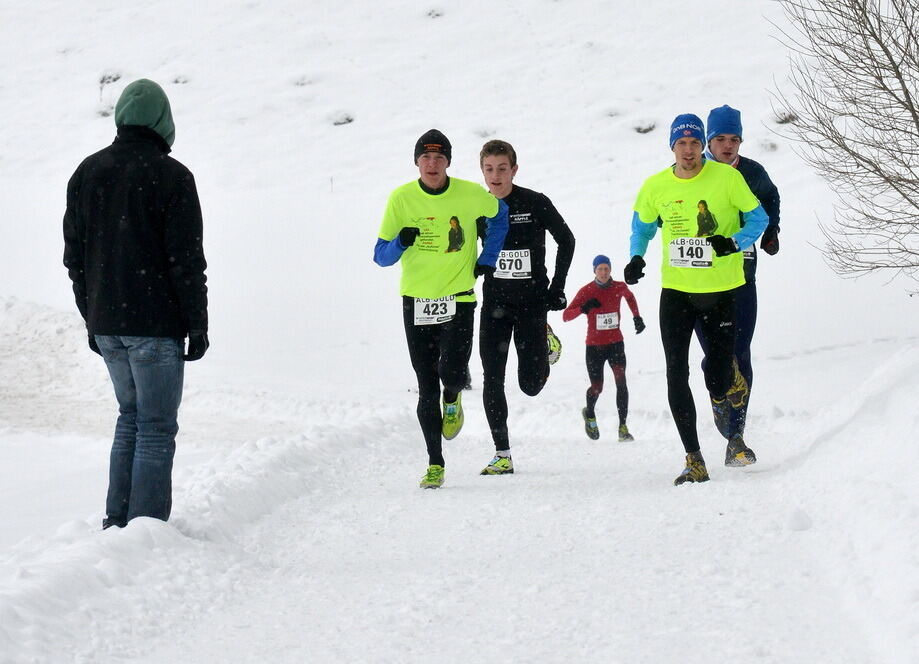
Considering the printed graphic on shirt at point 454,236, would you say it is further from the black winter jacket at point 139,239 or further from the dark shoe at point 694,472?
the black winter jacket at point 139,239

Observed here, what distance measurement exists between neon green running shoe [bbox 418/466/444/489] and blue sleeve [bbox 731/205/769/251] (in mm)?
2287

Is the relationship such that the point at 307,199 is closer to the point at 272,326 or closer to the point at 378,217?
the point at 378,217

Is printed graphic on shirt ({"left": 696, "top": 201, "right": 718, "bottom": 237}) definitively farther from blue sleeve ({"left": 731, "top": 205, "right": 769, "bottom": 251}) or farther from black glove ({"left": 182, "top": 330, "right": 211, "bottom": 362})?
black glove ({"left": 182, "top": 330, "right": 211, "bottom": 362})

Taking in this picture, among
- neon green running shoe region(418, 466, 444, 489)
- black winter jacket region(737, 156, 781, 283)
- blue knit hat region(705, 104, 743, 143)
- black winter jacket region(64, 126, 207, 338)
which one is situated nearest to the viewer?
black winter jacket region(64, 126, 207, 338)

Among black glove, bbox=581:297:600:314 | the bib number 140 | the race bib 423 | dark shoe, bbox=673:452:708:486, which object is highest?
the bib number 140

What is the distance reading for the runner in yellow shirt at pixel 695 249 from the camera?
5.60 metres

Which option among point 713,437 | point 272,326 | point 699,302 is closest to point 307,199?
point 272,326

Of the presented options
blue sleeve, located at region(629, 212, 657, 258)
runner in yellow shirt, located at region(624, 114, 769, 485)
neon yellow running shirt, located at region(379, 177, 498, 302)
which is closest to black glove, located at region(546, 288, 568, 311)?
blue sleeve, located at region(629, 212, 657, 258)

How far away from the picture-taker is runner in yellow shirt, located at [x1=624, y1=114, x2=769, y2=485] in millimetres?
5602

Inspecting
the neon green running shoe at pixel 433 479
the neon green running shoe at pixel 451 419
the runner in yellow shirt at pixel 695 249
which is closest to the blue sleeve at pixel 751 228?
the runner in yellow shirt at pixel 695 249

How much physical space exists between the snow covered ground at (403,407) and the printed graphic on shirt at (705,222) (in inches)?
53.7

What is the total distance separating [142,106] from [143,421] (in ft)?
4.57

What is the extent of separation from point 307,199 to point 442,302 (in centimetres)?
2194

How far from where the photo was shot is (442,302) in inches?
235
